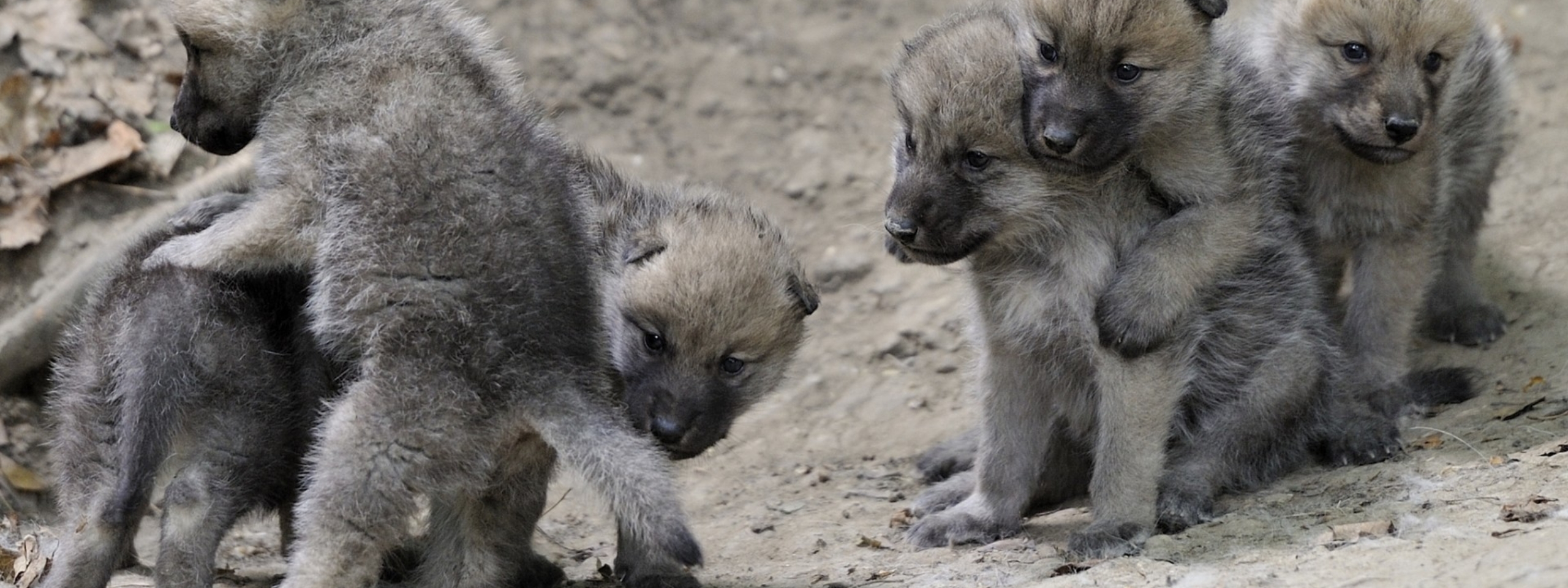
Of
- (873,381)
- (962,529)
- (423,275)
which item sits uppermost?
(423,275)

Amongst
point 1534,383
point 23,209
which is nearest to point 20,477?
point 23,209

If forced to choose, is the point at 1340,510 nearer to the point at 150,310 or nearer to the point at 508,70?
the point at 508,70

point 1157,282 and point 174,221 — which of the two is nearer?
point 1157,282

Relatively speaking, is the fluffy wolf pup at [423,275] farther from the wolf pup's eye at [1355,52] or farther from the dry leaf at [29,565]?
the wolf pup's eye at [1355,52]

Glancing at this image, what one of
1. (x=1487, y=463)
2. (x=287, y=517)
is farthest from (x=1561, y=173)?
(x=287, y=517)

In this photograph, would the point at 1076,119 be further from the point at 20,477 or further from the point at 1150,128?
the point at 20,477

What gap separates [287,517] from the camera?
204 inches

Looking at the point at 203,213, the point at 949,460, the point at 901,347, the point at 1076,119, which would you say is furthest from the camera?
the point at 901,347

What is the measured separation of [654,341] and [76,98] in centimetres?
347

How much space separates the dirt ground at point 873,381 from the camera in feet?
14.7

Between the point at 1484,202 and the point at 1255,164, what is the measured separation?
1.96m

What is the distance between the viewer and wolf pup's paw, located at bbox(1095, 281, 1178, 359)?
4.77 metres

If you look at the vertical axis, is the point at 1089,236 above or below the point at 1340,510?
above

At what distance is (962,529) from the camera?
204 inches
